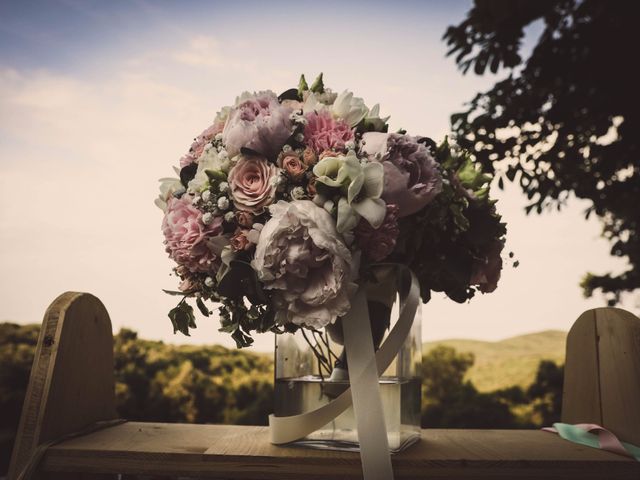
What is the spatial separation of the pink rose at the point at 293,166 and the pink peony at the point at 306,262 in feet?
0.24

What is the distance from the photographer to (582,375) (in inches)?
59.2

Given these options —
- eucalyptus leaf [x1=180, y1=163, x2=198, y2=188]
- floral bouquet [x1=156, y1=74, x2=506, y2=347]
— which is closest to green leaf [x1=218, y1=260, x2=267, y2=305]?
floral bouquet [x1=156, y1=74, x2=506, y2=347]

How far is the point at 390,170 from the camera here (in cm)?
104

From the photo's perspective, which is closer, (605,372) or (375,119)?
(375,119)

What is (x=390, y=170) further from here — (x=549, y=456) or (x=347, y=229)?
(x=549, y=456)

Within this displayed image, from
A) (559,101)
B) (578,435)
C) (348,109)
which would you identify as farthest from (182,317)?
(559,101)

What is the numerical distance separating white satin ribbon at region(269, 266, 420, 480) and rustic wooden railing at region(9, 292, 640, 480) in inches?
2.5

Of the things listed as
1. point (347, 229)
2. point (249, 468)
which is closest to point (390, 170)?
point (347, 229)

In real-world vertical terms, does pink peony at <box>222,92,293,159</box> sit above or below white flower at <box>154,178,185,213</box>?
above

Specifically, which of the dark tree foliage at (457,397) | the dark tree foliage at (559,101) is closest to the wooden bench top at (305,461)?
the dark tree foliage at (457,397)

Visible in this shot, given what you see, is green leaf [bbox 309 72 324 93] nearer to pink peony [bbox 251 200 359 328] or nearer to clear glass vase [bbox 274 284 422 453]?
pink peony [bbox 251 200 359 328]

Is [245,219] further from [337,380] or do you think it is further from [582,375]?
[582,375]

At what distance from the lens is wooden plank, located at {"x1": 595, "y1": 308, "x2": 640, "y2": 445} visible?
4.29 feet

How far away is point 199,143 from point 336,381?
0.54 meters
